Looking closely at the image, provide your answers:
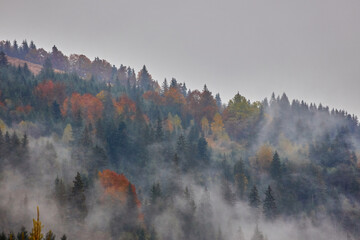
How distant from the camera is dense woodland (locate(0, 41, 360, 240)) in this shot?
83000mm

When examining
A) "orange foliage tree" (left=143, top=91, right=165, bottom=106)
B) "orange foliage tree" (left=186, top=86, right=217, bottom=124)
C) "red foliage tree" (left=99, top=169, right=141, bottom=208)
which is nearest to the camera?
"red foliage tree" (left=99, top=169, right=141, bottom=208)

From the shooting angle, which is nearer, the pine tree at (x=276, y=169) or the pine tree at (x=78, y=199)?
the pine tree at (x=78, y=199)

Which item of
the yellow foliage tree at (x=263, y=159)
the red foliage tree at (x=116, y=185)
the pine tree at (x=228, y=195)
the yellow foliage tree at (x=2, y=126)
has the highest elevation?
the yellow foliage tree at (x=2, y=126)

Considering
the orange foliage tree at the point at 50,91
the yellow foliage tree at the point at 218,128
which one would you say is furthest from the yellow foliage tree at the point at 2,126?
the yellow foliage tree at the point at 218,128

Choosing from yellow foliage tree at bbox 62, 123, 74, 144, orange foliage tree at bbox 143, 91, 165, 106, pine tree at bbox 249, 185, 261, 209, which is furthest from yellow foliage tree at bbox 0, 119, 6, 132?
pine tree at bbox 249, 185, 261, 209

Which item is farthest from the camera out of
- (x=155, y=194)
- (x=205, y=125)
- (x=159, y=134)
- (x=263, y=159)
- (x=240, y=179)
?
(x=205, y=125)

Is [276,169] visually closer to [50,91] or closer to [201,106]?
[201,106]

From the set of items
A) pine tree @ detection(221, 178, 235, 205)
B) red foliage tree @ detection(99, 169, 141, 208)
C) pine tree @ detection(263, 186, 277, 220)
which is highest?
red foliage tree @ detection(99, 169, 141, 208)

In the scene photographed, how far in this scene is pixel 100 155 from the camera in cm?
9744

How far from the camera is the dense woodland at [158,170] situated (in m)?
83.0

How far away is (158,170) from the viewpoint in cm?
10475

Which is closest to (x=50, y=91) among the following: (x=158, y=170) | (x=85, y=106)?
(x=85, y=106)

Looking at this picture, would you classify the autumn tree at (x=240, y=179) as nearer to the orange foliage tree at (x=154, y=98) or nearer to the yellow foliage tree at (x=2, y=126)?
the orange foliage tree at (x=154, y=98)

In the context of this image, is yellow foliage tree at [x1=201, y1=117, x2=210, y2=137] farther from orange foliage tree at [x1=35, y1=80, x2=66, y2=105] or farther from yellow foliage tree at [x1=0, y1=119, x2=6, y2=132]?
yellow foliage tree at [x1=0, y1=119, x2=6, y2=132]
